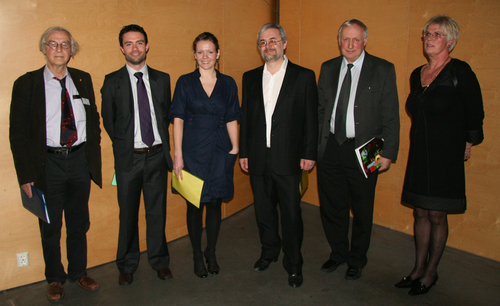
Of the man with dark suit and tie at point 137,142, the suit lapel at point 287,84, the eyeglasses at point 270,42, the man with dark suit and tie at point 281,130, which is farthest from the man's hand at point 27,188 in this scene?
the eyeglasses at point 270,42

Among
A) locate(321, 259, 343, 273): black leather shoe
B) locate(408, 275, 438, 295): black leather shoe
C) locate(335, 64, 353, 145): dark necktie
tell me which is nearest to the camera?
locate(408, 275, 438, 295): black leather shoe

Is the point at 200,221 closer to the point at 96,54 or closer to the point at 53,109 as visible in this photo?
the point at 53,109

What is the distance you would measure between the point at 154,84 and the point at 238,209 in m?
2.17

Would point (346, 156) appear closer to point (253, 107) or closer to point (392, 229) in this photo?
point (253, 107)

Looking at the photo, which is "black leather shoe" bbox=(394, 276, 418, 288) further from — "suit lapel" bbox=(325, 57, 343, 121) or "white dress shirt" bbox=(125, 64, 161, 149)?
"white dress shirt" bbox=(125, 64, 161, 149)

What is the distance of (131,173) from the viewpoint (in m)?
2.69

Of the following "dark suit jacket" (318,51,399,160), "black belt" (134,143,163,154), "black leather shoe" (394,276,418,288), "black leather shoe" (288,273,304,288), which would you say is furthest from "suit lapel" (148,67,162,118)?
"black leather shoe" (394,276,418,288)

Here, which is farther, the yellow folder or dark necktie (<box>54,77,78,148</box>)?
the yellow folder

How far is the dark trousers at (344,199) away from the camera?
2723mm

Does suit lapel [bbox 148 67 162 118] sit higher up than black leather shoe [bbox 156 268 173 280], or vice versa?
suit lapel [bbox 148 67 162 118]

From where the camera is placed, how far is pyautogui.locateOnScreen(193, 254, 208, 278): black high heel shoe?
283 cm

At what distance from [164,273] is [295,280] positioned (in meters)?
1.05

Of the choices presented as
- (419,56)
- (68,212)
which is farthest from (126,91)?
(419,56)

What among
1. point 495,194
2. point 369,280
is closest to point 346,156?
point 369,280
